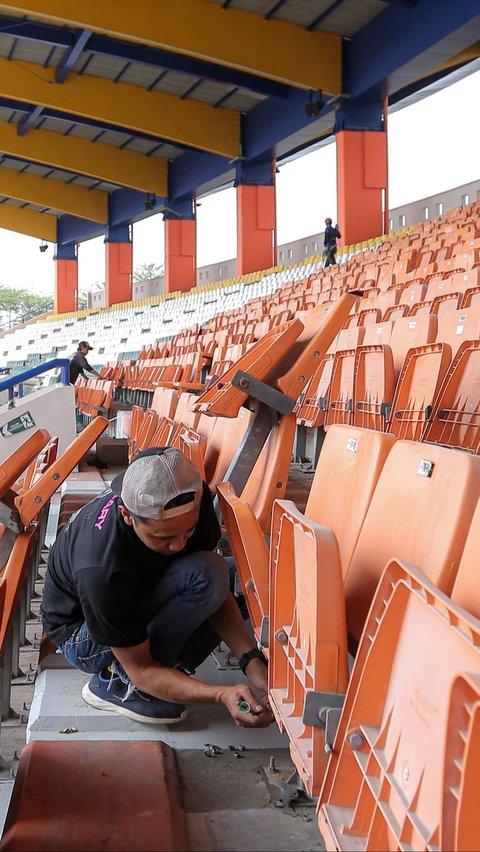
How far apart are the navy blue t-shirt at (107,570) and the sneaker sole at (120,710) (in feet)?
0.64

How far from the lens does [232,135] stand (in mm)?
20781

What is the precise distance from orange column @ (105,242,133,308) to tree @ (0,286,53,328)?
3441cm

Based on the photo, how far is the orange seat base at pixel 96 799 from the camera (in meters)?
1.54

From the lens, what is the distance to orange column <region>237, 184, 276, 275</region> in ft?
70.1

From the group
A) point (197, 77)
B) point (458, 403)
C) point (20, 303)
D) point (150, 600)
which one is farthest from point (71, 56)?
point (20, 303)

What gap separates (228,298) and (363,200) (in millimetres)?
4293

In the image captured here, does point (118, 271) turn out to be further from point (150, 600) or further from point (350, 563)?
point (350, 563)

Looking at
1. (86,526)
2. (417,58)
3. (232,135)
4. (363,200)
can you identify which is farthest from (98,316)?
(86,526)

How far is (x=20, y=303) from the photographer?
62969 millimetres

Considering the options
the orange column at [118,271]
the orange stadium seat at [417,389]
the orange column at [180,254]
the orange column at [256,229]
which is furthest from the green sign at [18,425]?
the orange column at [118,271]

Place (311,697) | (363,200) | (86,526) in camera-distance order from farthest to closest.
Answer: (363,200) < (86,526) < (311,697)

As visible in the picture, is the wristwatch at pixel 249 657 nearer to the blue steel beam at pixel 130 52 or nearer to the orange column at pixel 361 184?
the orange column at pixel 361 184

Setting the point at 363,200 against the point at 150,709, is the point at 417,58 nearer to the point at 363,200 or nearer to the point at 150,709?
the point at 363,200

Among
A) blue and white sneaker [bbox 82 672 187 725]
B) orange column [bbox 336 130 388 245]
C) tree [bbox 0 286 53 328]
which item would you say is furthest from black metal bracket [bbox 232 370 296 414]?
tree [bbox 0 286 53 328]
